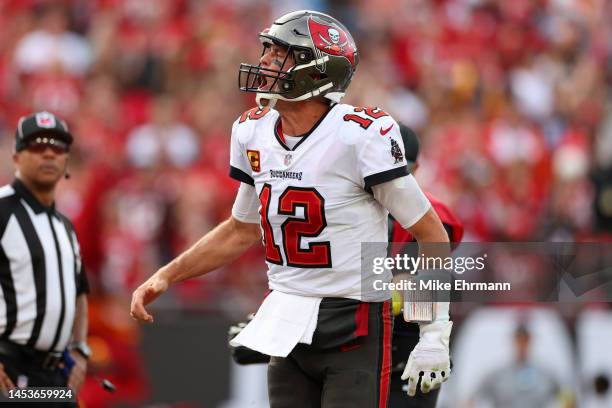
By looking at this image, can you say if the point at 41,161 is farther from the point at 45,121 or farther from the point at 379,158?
the point at 379,158

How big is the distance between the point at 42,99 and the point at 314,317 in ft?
25.9

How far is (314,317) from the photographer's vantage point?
4.86 m

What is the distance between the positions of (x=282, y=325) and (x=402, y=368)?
3.45ft

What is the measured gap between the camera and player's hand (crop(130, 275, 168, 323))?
5.07m

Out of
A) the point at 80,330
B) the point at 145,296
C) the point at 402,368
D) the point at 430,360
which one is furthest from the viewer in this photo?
the point at 80,330

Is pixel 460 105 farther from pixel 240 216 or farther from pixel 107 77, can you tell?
pixel 240 216

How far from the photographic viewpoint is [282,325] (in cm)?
491

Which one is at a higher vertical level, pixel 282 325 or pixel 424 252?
pixel 424 252

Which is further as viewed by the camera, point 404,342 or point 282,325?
point 404,342

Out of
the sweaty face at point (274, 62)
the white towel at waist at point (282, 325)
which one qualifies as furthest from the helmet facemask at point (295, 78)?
the white towel at waist at point (282, 325)

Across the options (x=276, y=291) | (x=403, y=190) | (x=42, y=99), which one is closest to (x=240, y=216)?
(x=276, y=291)

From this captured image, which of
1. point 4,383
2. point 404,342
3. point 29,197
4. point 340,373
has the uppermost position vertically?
point 29,197

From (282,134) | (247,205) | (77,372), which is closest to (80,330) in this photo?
(77,372)

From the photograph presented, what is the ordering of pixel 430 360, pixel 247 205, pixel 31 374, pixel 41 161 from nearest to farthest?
pixel 430 360
pixel 247 205
pixel 31 374
pixel 41 161
